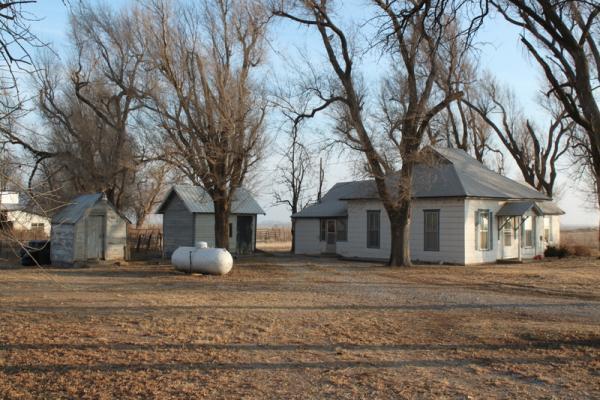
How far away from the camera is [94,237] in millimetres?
26281

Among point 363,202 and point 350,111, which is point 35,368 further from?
point 363,202

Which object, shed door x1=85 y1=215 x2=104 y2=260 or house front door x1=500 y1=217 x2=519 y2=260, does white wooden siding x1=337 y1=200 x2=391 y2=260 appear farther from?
shed door x1=85 y1=215 x2=104 y2=260

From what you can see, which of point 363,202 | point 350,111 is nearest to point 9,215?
point 350,111

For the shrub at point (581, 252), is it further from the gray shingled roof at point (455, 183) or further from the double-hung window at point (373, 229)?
the double-hung window at point (373, 229)

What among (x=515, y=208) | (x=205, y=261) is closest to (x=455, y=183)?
(x=515, y=208)

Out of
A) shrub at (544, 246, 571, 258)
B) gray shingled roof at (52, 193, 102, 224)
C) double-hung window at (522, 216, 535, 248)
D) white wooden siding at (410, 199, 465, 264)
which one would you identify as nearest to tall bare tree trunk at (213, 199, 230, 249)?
gray shingled roof at (52, 193, 102, 224)

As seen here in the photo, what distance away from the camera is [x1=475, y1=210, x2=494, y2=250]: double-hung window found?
25.8m

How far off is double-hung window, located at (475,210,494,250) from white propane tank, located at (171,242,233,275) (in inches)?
451

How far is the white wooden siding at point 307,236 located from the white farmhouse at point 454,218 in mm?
2076

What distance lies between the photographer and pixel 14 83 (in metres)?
7.05

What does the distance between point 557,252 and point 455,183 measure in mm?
8632

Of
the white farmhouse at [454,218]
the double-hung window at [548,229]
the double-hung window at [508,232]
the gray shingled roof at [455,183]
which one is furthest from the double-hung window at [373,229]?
the double-hung window at [548,229]

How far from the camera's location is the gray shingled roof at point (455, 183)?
25.5 meters

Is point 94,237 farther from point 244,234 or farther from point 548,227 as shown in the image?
point 548,227
